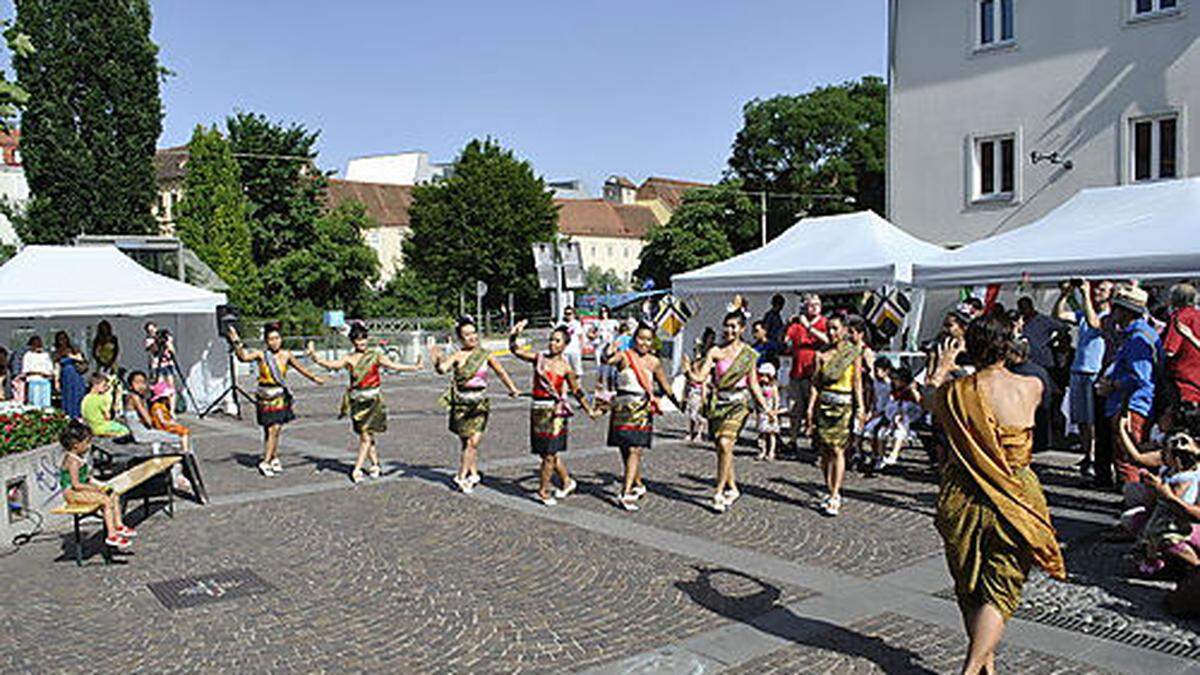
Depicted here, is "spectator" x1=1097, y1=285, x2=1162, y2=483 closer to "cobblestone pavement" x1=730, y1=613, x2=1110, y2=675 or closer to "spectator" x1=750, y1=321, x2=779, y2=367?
"cobblestone pavement" x1=730, y1=613, x2=1110, y2=675

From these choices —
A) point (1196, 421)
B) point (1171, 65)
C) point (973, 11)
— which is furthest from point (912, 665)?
point (973, 11)

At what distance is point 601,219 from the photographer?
96125 mm

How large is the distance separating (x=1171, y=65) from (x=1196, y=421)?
1541 centimetres

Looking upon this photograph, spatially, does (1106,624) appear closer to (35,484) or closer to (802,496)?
(802,496)

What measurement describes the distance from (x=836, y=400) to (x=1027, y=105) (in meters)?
15.4

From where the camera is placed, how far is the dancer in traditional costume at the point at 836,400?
8906 mm

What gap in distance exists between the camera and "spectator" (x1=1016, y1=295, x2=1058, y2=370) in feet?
38.5

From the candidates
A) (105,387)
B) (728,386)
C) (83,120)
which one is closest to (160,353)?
(105,387)

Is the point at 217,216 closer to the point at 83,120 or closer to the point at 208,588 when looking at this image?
the point at 83,120

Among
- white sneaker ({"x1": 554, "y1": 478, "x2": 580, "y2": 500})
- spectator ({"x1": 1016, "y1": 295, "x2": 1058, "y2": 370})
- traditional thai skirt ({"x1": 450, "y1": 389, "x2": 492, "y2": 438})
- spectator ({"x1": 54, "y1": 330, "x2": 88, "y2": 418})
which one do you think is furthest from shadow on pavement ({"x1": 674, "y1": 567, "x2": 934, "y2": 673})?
spectator ({"x1": 54, "y1": 330, "x2": 88, "y2": 418})

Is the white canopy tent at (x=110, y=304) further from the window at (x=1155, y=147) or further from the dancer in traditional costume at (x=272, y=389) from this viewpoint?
the window at (x=1155, y=147)

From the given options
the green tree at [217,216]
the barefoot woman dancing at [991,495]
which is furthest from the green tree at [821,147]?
the barefoot woman dancing at [991,495]

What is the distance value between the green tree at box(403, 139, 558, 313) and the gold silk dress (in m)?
54.3

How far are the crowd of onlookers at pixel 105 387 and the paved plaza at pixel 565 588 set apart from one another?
3.50 feet
